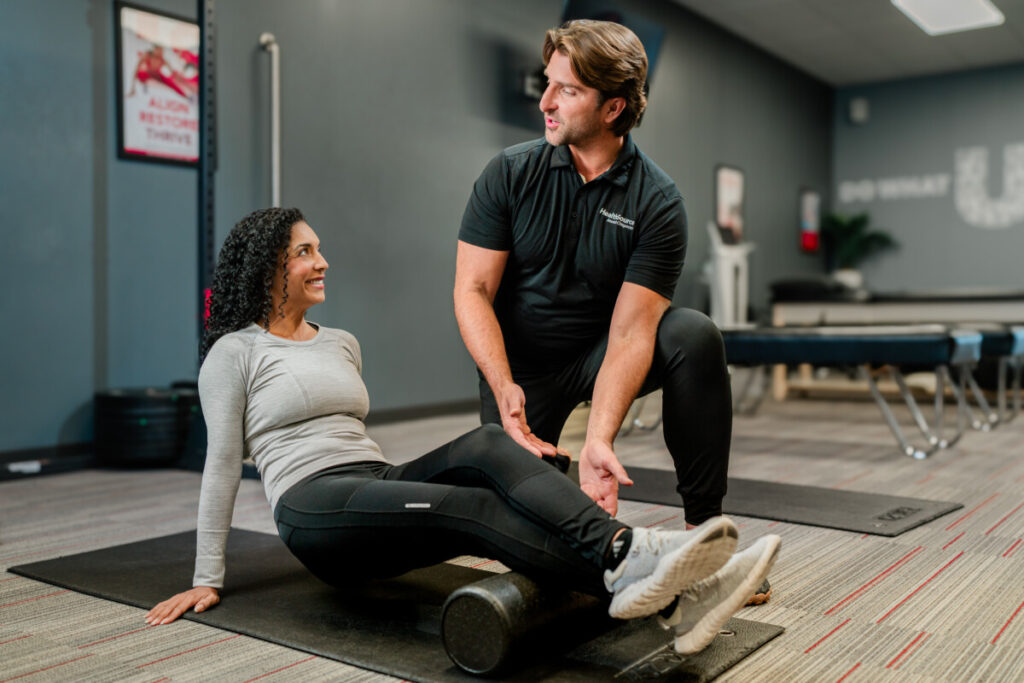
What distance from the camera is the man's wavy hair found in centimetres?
160

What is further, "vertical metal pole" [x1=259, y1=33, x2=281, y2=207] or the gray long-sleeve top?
"vertical metal pole" [x1=259, y1=33, x2=281, y2=207]

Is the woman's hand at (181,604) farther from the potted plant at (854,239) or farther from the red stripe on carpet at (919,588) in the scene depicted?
the potted plant at (854,239)

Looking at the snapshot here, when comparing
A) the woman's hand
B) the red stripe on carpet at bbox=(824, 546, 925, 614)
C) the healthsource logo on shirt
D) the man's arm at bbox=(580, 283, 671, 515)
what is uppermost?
the healthsource logo on shirt

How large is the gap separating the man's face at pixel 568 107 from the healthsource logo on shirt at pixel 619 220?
14 cm

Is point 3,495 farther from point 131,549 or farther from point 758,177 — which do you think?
point 758,177

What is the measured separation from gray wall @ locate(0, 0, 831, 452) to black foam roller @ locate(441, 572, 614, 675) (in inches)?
94.7

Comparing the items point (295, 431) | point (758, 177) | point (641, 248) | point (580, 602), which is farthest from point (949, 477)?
point (758, 177)

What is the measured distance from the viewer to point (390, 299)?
4.40 m

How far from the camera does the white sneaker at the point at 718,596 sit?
1.18 meters

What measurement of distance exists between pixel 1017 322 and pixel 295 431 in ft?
16.5

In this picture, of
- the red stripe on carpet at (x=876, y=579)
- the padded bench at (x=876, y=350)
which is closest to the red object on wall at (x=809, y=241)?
the padded bench at (x=876, y=350)

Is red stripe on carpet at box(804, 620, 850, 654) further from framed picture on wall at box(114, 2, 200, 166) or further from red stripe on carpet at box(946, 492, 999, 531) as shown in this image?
framed picture on wall at box(114, 2, 200, 166)

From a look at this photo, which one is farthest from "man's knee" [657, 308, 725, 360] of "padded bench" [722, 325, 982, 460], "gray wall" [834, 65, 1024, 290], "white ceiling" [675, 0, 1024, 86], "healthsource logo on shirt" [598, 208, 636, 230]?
"gray wall" [834, 65, 1024, 290]

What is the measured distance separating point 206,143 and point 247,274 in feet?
6.07
